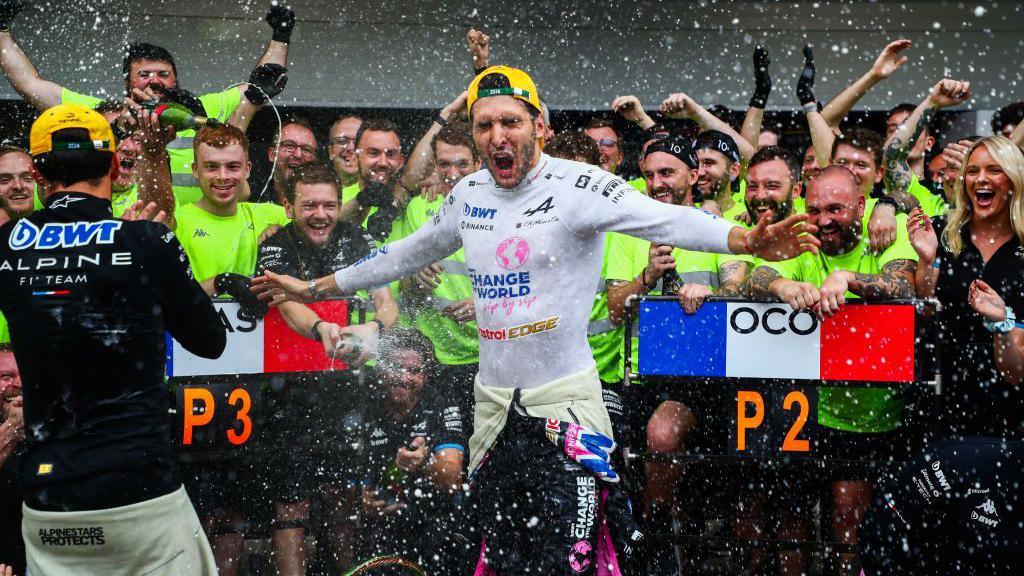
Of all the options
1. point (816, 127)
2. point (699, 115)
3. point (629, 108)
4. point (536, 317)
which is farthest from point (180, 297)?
point (816, 127)

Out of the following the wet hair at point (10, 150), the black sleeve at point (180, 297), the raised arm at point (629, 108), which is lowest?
the black sleeve at point (180, 297)

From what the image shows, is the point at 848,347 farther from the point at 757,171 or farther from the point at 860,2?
the point at 860,2

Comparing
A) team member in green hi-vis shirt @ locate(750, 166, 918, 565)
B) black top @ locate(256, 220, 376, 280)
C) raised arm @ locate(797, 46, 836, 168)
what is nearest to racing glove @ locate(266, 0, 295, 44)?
black top @ locate(256, 220, 376, 280)

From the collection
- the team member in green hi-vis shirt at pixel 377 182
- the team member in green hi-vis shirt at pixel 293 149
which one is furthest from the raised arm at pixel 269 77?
the team member in green hi-vis shirt at pixel 377 182

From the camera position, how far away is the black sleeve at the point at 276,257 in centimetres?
564

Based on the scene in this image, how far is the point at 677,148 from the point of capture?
239 inches

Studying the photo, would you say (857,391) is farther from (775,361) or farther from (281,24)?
(281,24)

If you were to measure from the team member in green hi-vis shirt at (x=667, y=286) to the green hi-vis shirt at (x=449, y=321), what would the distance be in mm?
832

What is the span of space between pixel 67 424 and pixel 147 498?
0.35 m

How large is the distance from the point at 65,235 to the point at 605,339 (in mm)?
3099

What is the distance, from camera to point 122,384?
343cm

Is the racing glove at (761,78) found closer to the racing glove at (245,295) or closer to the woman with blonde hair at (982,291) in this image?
the woman with blonde hair at (982,291)

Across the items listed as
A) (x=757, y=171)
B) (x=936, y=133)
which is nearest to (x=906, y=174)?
(x=757, y=171)

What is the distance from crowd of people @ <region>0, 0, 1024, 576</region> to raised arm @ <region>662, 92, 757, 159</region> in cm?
3
